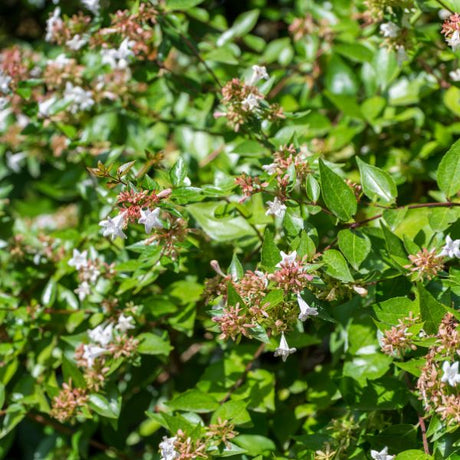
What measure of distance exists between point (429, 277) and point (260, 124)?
74 cm

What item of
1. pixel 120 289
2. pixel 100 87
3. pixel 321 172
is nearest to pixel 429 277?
pixel 321 172

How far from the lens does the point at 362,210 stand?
94.3 inches

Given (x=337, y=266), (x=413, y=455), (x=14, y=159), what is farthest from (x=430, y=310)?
(x=14, y=159)

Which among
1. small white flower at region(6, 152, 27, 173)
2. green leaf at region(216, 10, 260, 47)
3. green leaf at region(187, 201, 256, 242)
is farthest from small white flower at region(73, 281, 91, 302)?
small white flower at region(6, 152, 27, 173)

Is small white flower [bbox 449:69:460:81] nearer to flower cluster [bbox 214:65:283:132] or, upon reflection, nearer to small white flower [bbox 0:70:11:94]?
flower cluster [bbox 214:65:283:132]

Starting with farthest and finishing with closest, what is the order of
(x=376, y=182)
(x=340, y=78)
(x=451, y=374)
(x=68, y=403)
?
(x=340, y=78)
(x=68, y=403)
(x=376, y=182)
(x=451, y=374)

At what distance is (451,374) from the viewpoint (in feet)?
4.97

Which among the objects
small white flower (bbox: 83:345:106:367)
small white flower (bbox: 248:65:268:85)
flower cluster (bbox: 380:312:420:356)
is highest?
small white flower (bbox: 248:65:268:85)

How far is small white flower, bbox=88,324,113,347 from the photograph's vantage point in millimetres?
A: 2062

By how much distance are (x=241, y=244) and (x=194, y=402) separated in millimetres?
575

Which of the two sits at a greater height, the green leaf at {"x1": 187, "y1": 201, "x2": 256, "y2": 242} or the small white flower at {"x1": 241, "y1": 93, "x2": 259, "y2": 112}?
the small white flower at {"x1": 241, "y1": 93, "x2": 259, "y2": 112}

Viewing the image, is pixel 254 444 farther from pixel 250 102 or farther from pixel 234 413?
pixel 250 102

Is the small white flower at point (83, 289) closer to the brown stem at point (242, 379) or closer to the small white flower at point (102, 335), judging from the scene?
the small white flower at point (102, 335)

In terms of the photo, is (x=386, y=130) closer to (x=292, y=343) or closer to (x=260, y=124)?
(x=260, y=124)
